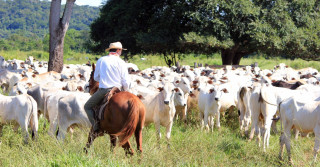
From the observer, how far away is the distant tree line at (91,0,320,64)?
22422mm

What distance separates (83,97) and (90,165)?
2.80 metres

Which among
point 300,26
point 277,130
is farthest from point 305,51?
point 277,130

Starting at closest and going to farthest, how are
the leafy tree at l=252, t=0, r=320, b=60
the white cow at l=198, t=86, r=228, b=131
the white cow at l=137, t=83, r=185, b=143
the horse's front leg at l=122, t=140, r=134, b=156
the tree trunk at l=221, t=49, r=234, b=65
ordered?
the horse's front leg at l=122, t=140, r=134, b=156
the white cow at l=137, t=83, r=185, b=143
the white cow at l=198, t=86, r=228, b=131
the leafy tree at l=252, t=0, r=320, b=60
the tree trunk at l=221, t=49, r=234, b=65

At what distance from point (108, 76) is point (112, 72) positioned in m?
0.10

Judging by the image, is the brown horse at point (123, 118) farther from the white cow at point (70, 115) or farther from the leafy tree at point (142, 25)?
the leafy tree at point (142, 25)

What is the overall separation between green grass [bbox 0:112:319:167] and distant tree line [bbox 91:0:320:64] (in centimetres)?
1316

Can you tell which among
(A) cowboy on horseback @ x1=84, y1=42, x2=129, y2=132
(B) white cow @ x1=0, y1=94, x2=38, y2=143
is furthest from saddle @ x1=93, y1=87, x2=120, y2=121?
(B) white cow @ x1=0, y1=94, x2=38, y2=143

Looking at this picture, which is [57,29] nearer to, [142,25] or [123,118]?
[142,25]

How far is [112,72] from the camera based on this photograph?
6.70 m

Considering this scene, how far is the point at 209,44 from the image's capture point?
72.9 feet

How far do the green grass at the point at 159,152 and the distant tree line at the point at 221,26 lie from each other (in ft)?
43.2

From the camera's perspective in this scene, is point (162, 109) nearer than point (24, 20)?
Yes

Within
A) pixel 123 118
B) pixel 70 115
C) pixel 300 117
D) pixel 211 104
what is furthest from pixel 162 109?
pixel 300 117

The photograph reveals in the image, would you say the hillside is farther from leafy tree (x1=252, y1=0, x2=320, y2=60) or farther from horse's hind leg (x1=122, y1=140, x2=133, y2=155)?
horse's hind leg (x1=122, y1=140, x2=133, y2=155)
